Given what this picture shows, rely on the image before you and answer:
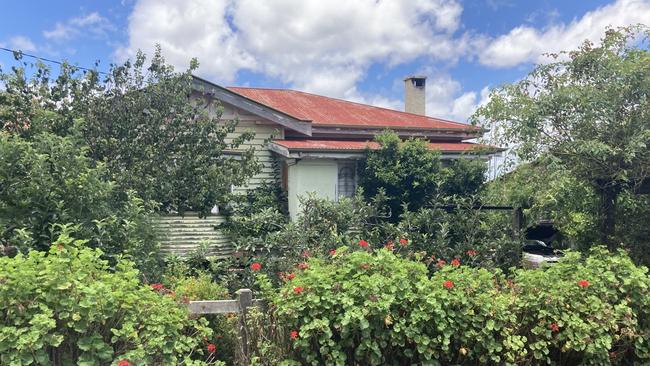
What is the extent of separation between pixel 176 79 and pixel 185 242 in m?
3.13

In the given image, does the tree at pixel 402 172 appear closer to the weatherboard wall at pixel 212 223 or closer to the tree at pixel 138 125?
the weatherboard wall at pixel 212 223

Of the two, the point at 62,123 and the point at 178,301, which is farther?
the point at 62,123

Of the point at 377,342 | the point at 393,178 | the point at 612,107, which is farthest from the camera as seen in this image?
the point at 393,178

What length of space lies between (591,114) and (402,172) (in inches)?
223

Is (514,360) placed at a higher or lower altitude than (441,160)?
lower

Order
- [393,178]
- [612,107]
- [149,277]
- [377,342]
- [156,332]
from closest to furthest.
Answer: [156,332] → [377,342] → [149,277] → [612,107] → [393,178]

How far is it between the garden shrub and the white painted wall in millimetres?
8171

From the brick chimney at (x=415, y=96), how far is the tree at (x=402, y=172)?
23.8ft

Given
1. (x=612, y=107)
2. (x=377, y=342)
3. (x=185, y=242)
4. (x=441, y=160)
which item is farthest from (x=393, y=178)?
(x=377, y=342)

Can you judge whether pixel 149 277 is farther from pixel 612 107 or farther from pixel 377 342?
pixel 612 107

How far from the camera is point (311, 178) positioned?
11.9m

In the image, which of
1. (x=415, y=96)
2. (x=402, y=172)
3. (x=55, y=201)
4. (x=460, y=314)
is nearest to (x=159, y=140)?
(x=55, y=201)

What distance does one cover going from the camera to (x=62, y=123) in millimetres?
6727

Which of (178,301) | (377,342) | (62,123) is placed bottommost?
(377,342)
